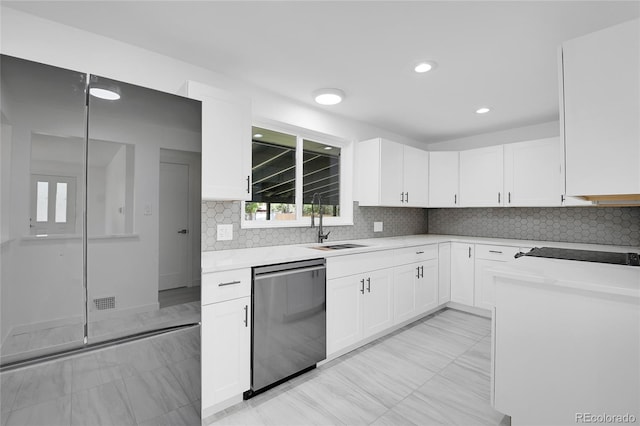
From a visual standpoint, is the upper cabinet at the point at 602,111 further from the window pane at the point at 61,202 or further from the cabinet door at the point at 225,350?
the window pane at the point at 61,202

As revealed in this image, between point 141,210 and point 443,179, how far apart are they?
3.81m

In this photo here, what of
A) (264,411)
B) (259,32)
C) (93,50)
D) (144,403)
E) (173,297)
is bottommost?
(264,411)

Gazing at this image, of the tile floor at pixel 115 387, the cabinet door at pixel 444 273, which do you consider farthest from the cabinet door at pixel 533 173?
the tile floor at pixel 115 387

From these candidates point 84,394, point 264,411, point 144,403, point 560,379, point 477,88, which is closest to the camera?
point 84,394

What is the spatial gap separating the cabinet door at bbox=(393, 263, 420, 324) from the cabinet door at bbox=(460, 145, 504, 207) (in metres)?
1.39

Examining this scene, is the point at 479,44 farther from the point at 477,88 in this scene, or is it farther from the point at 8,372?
the point at 8,372

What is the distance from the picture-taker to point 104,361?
49.1 inches

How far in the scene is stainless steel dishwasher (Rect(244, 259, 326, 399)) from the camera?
196 cm

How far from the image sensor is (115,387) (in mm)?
1272

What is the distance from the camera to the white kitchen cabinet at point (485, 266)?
3.39m

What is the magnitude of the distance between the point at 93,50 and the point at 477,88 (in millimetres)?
3009

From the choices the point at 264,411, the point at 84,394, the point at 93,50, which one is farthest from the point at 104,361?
Result: the point at 93,50

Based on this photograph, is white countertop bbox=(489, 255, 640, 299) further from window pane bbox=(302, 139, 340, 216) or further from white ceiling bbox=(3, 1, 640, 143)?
window pane bbox=(302, 139, 340, 216)

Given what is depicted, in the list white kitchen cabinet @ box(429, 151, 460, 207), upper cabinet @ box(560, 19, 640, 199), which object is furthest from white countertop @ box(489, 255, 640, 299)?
white kitchen cabinet @ box(429, 151, 460, 207)
